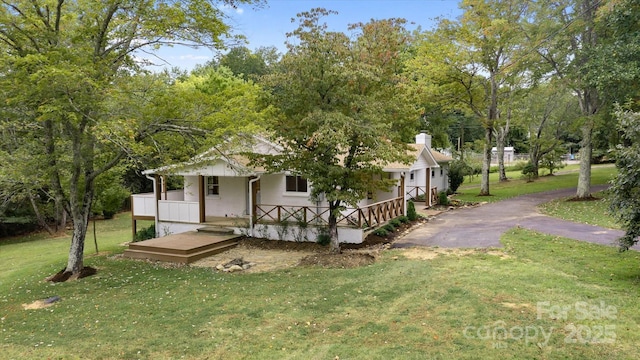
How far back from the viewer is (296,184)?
1641 cm

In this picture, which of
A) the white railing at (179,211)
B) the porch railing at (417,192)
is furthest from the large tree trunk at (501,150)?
the white railing at (179,211)

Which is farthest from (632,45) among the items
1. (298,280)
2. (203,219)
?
(203,219)

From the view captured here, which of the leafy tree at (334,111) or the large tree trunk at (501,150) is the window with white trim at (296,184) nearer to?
the leafy tree at (334,111)

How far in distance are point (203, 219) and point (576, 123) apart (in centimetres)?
1962

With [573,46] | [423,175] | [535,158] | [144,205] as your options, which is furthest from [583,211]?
[144,205]

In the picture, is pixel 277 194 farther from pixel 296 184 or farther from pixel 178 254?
pixel 178 254

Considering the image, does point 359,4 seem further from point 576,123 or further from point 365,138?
point 576,123

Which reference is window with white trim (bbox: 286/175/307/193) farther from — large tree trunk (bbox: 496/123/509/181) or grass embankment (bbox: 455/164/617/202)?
large tree trunk (bbox: 496/123/509/181)

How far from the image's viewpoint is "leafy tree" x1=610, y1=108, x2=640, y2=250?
7.84 m

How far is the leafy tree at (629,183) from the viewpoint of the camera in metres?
7.84

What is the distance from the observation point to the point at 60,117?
10.0 m

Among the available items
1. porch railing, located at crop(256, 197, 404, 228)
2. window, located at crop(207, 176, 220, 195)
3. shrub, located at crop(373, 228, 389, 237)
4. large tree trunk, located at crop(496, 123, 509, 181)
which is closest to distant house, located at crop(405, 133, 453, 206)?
porch railing, located at crop(256, 197, 404, 228)

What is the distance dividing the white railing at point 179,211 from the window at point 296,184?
3.92 meters

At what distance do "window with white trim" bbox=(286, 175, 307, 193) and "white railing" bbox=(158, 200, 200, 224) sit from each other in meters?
3.90
